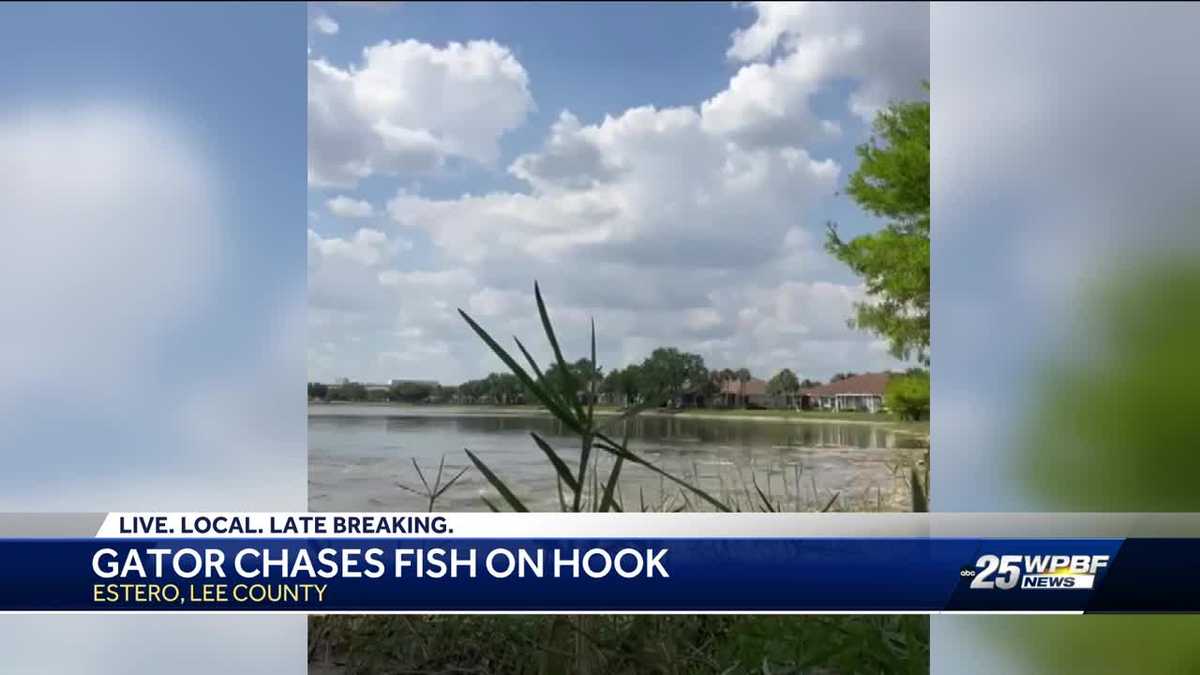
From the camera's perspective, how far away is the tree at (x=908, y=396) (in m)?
2.76

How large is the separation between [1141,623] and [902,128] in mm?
2426

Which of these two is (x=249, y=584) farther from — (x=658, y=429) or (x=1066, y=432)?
(x=1066, y=432)

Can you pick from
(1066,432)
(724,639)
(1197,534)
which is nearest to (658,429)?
(724,639)

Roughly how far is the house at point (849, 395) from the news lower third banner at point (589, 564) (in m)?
1.14

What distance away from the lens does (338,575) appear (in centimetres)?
138

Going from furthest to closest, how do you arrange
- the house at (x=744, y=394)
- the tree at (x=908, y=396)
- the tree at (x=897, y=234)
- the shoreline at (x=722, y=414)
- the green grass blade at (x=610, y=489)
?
the tree at (x=897, y=234), the tree at (x=908, y=396), the house at (x=744, y=394), the shoreline at (x=722, y=414), the green grass blade at (x=610, y=489)

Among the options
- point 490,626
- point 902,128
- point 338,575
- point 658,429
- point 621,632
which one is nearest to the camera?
point 338,575

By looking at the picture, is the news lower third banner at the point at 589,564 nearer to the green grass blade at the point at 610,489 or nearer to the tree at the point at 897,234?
the green grass blade at the point at 610,489

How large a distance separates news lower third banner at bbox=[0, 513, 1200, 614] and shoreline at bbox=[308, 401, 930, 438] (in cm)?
43

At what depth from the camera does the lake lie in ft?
5.64

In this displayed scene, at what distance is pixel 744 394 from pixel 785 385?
141 millimetres

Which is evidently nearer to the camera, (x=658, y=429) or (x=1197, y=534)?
(x=1197, y=534)

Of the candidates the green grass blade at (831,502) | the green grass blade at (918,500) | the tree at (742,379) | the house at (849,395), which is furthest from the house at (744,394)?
the green grass blade at (918,500)

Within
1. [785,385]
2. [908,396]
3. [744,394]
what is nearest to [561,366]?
[744,394]
